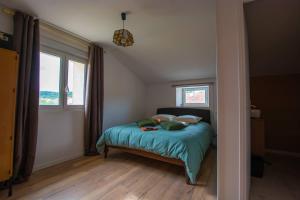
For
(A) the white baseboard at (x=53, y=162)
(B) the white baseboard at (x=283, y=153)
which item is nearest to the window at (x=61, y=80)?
(A) the white baseboard at (x=53, y=162)

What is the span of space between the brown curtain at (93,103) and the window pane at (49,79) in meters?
0.55

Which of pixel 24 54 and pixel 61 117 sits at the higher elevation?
pixel 24 54

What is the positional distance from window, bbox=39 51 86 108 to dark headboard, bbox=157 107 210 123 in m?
2.32

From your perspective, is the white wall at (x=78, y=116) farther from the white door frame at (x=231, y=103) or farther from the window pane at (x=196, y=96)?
the white door frame at (x=231, y=103)

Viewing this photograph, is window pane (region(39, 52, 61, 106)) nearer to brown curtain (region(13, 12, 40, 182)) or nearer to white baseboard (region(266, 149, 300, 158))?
brown curtain (region(13, 12, 40, 182))

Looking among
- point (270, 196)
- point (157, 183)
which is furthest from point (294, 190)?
point (157, 183)

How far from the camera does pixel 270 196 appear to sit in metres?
1.80

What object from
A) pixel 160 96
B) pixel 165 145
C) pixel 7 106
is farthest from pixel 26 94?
pixel 160 96

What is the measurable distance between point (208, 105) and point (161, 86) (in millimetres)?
1492

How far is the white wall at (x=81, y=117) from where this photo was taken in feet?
8.37

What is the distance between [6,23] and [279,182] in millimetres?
4320

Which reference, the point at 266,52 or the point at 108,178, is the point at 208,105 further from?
the point at 108,178

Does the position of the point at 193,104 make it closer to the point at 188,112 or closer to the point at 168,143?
the point at 188,112

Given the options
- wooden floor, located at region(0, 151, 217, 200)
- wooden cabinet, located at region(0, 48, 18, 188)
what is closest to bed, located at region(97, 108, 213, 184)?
wooden floor, located at region(0, 151, 217, 200)
